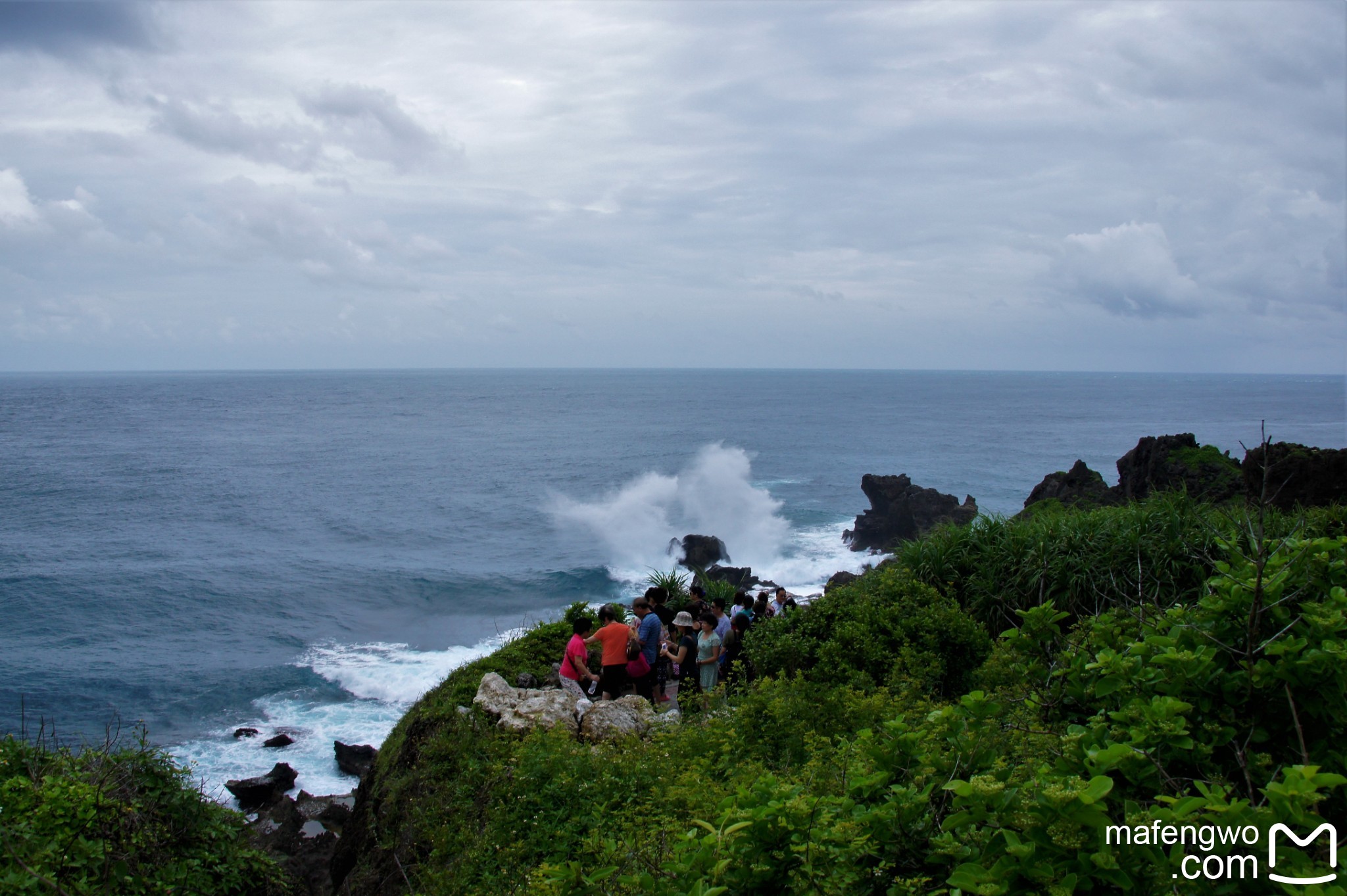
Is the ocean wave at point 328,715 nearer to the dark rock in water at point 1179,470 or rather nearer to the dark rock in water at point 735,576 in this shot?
the dark rock in water at point 735,576

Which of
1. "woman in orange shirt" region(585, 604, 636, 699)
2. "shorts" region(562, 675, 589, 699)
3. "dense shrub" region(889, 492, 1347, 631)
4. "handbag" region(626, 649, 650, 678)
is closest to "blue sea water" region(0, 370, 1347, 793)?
"dense shrub" region(889, 492, 1347, 631)

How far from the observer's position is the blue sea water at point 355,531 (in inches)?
1124

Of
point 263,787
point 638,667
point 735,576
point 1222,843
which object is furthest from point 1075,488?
point 1222,843

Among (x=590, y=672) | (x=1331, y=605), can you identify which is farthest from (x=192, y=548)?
(x=1331, y=605)

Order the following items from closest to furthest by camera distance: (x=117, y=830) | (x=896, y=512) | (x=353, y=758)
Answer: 1. (x=117, y=830)
2. (x=353, y=758)
3. (x=896, y=512)

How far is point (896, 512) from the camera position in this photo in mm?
45031

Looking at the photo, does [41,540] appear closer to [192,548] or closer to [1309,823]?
[192,548]

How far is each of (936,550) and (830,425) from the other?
105137 mm

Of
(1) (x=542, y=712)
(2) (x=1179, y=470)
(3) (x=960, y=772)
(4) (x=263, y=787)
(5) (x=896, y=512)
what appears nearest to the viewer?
(3) (x=960, y=772)

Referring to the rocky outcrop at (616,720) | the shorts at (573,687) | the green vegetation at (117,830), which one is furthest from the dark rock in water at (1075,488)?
the green vegetation at (117,830)

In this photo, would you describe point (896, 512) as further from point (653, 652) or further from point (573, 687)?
point (573, 687)

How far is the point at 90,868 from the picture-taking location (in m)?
6.29

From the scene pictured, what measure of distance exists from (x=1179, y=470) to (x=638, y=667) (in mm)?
19222

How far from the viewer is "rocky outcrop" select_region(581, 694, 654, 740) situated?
9141 mm
